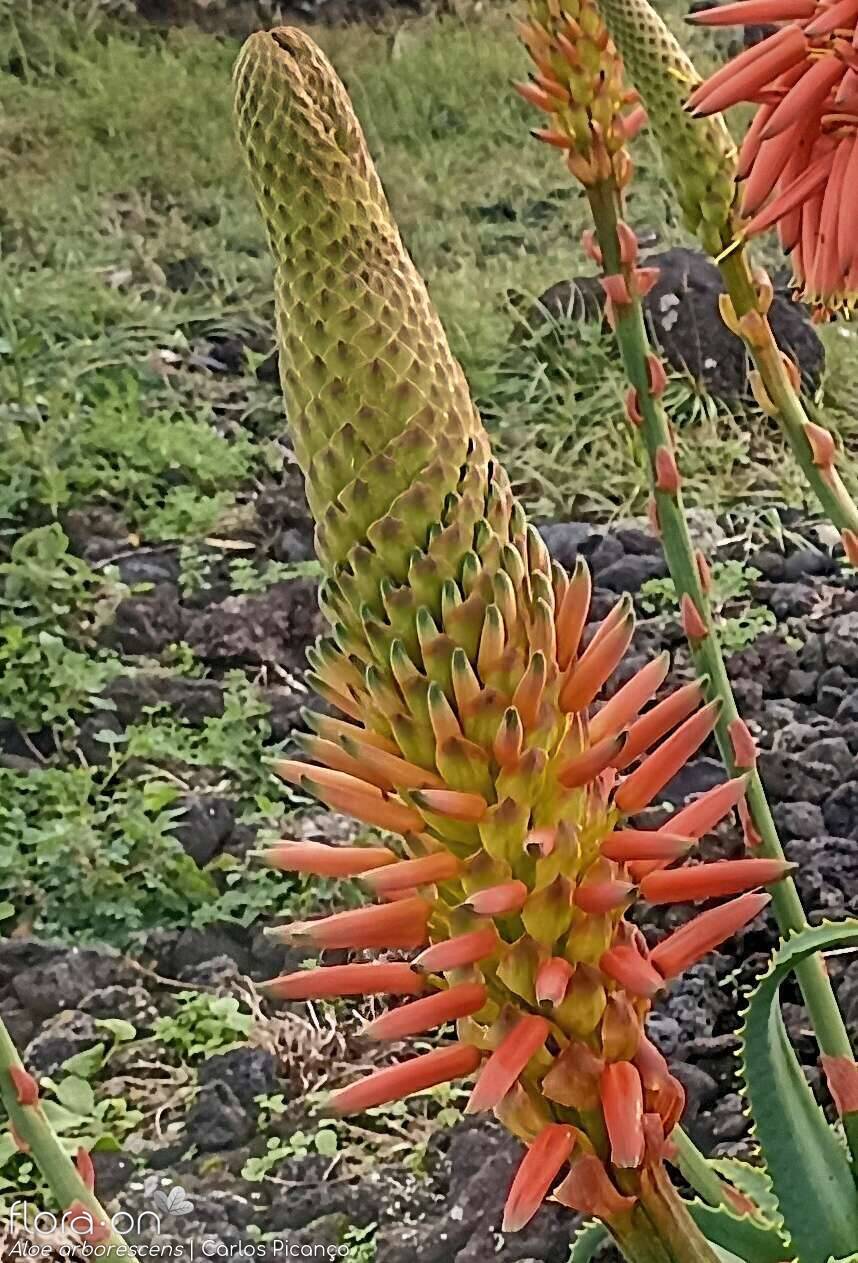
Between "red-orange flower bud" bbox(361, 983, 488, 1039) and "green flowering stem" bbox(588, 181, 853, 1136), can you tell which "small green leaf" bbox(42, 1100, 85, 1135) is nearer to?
"green flowering stem" bbox(588, 181, 853, 1136)

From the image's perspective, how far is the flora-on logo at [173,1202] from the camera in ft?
4.33

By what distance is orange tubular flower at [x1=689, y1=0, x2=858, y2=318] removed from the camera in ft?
1.76

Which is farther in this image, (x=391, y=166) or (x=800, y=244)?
(x=391, y=166)

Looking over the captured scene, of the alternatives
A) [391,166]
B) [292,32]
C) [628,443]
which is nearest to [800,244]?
[292,32]

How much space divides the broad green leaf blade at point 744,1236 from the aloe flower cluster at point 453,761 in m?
0.40

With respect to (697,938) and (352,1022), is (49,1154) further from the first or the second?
(352,1022)

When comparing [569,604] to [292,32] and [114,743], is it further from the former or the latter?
[114,743]

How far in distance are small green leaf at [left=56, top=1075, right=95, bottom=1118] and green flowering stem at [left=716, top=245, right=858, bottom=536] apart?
102 cm

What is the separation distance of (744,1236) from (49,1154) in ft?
1.35

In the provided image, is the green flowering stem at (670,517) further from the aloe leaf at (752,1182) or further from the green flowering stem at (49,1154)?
the green flowering stem at (49,1154)

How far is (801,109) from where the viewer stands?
0.55 metres

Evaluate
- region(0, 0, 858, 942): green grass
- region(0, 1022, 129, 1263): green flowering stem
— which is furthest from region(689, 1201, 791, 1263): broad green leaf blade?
region(0, 0, 858, 942): green grass

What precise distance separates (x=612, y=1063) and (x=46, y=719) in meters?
1.65

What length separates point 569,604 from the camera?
0.45 m
